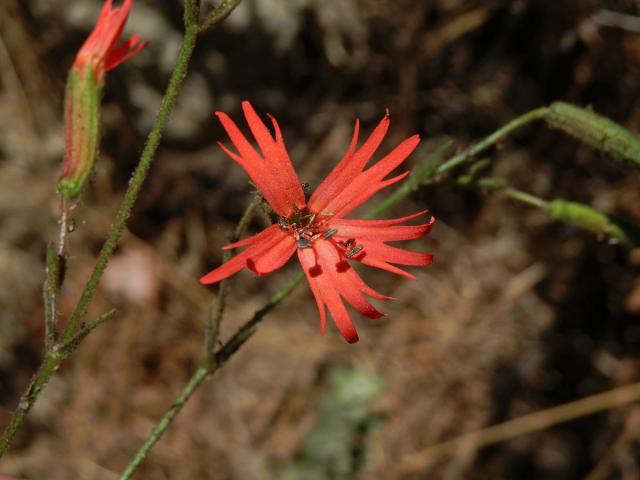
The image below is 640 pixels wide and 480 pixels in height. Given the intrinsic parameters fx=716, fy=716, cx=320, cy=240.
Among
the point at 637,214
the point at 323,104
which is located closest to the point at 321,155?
the point at 323,104

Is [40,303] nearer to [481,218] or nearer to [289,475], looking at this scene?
Answer: [289,475]

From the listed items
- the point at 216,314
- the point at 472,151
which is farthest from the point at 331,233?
the point at 472,151

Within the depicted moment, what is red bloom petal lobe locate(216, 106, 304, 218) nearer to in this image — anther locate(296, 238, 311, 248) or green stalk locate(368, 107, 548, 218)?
anther locate(296, 238, 311, 248)

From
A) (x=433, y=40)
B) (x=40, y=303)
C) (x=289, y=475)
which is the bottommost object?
(x=289, y=475)

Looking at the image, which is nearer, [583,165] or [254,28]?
[254,28]

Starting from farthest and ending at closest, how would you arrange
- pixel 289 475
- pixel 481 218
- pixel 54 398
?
pixel 481 218
pixel 54 398
pixel 289 475

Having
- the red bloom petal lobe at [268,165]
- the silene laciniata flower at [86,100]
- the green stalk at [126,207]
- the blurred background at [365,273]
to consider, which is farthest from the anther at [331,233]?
the blurred background at [365,273]

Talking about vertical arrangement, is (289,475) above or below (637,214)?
below
